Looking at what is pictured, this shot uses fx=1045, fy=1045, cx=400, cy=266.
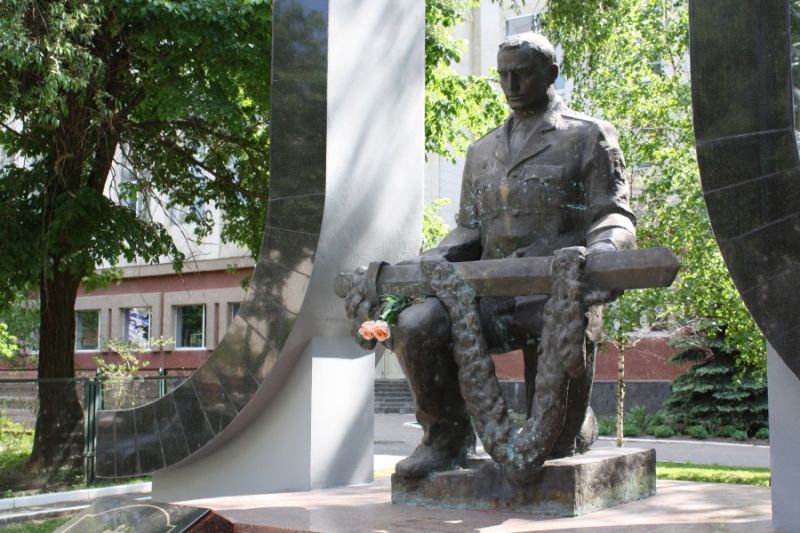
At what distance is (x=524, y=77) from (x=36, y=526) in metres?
7.15

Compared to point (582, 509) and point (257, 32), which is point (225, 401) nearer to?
point (582, 509)

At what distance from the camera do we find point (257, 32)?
11.8 metres

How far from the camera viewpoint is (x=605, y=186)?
225 inches

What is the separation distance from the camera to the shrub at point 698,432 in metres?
19.3

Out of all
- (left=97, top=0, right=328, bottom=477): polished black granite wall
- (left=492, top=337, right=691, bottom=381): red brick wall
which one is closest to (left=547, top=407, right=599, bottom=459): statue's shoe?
(left=97, top=0, right=328, bottom=477): polished black granite wall

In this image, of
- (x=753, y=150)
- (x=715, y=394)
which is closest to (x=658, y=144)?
(x=715, y=394)

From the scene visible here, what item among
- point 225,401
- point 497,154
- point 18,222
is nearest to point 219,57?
point 18,222

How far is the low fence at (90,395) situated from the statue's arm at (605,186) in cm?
884

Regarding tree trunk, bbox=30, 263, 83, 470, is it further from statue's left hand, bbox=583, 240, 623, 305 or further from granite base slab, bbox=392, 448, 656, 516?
statue's left hand, bbox=583, 240, 623, 305

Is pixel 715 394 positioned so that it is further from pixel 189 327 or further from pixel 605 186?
pixel 189 327

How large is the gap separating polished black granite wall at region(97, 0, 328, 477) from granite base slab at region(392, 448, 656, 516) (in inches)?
70.0

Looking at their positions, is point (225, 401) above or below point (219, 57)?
below

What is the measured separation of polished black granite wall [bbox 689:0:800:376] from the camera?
4848 millimetres

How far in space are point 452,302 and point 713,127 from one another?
5.18 ft
